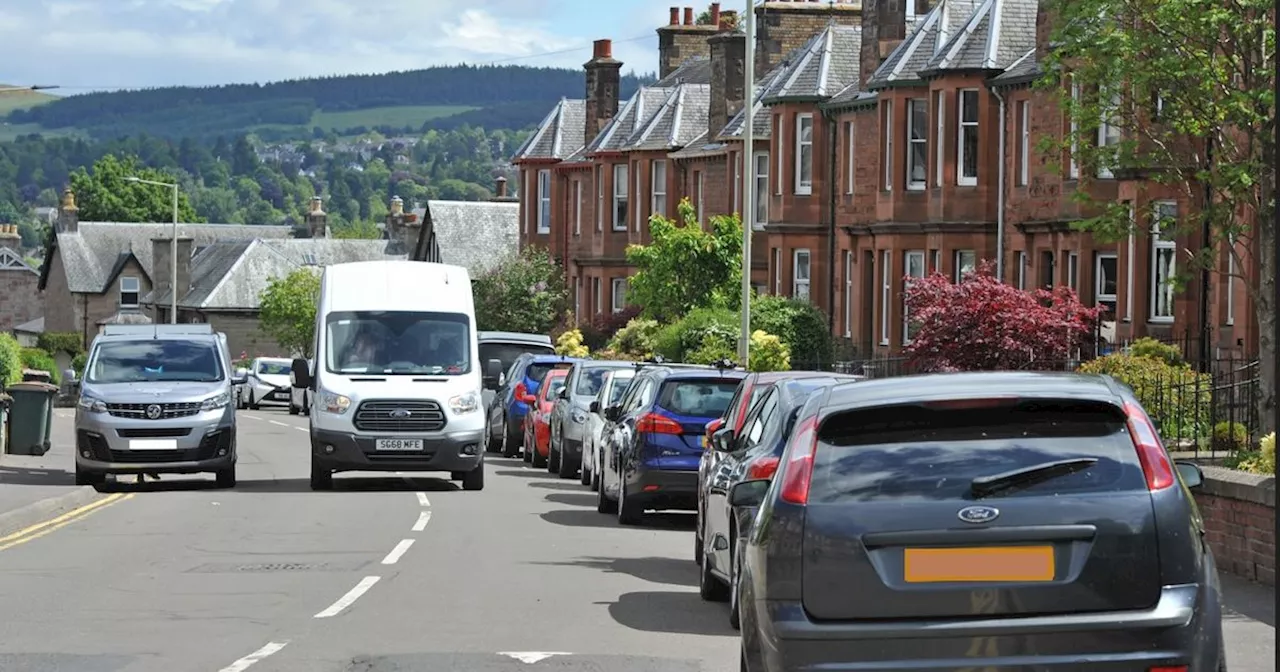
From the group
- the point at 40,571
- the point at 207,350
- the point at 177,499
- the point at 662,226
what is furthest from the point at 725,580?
the point at 662,226

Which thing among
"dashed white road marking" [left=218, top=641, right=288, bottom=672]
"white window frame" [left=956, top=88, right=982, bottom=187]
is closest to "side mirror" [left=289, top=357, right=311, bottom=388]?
"dashed white road marking" [left=218, top=641, right=288, bottom=672]

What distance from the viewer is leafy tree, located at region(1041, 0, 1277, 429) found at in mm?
19781

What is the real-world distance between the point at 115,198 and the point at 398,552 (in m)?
131

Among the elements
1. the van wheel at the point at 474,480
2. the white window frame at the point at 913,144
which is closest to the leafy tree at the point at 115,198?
the white window frame at the point at 913,144

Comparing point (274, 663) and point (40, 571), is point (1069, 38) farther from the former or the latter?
point (274, 663)

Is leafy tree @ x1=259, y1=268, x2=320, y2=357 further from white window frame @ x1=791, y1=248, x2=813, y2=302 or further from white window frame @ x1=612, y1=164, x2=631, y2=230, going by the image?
white window frame @ x1=791, y1=248, x2=813, y2=302

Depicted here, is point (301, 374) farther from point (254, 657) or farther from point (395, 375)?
point (254, 657)

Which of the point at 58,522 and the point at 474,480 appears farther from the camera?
the point at 474,480

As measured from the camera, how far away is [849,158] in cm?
4759

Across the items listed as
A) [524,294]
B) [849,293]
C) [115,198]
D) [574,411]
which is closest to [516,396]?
[574,411]

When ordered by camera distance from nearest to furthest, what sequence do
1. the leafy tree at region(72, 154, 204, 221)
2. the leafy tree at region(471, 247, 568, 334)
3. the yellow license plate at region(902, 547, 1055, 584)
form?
the yellow license plate at region(902, 547, 1055, 584)
the leafy tree at region(471, 247, 568, 334)
the leafy tree at region(72, 154, 204, 221)

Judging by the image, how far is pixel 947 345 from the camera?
30594 millimetres

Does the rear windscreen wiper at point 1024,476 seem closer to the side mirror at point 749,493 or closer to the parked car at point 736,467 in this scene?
the side mirror at point 749,493

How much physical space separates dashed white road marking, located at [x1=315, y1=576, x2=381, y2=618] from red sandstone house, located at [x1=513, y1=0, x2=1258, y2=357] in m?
10.4
